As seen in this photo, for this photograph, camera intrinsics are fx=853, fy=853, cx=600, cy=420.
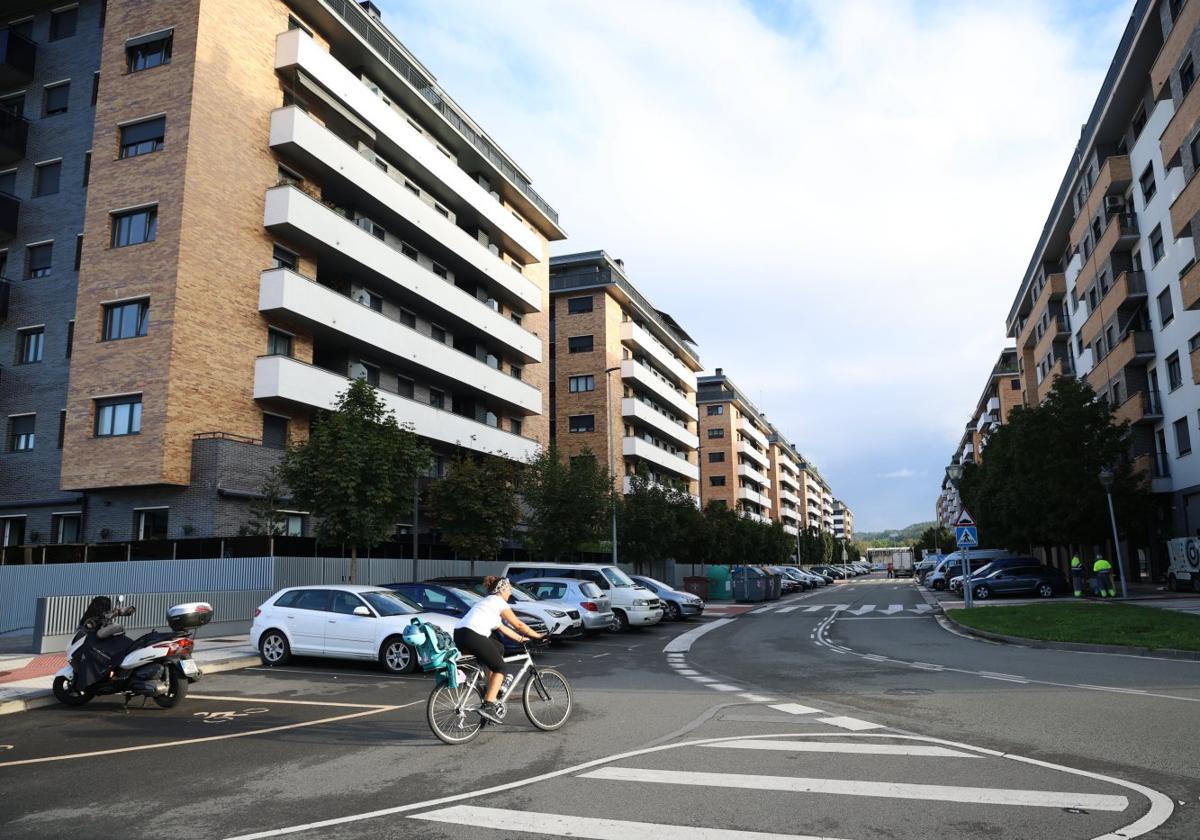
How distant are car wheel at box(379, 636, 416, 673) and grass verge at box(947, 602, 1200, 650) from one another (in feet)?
39.9

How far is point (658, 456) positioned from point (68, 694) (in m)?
48.4

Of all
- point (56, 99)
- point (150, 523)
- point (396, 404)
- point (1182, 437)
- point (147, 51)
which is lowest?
point (150, 523)

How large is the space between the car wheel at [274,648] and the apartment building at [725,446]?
73098 mm

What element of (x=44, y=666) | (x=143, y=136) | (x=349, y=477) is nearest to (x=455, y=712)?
(x=44, y=666)

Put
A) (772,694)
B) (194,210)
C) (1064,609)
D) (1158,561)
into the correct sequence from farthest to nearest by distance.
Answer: (1158,561), (194,210), (1064,609), (772,694)

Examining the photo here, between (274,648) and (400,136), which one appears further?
(400,136)

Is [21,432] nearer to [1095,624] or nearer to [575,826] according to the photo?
[575,826]

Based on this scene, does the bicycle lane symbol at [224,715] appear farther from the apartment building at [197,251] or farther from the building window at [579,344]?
the building window at [579,344]

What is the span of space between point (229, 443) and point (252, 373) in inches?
108

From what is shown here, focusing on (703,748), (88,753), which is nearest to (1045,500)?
(703,748)

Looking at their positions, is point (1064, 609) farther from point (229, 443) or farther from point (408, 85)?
point (408, 85)

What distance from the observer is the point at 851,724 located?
8.73 meters

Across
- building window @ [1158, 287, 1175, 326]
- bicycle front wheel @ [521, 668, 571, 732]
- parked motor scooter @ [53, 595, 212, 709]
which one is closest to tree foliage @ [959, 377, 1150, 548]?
building window @ [1158, 287, 1175, 326]

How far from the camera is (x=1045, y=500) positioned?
35.6 m
